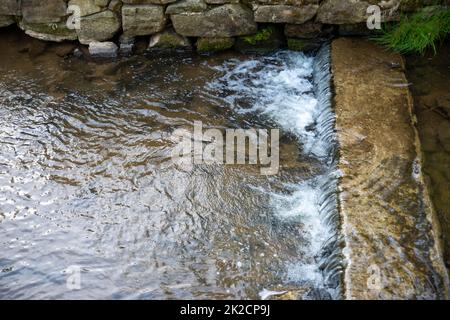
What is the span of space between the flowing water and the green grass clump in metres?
0.76

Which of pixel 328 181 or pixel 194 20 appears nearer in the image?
pixel 328 181

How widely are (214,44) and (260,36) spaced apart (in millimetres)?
507

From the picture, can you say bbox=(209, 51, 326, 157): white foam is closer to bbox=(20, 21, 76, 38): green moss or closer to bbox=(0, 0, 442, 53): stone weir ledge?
bbox=(0, 0, 442, 53): stone weir ledge

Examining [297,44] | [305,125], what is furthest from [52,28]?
[305,125]

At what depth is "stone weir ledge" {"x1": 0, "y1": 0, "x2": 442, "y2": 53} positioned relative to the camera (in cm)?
520

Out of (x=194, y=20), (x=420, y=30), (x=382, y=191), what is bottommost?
(x=382, y=191)

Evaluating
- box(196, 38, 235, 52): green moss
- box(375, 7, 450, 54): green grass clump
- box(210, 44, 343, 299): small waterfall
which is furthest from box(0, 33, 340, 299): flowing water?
box(375, 7, 450, 54): green grass clump

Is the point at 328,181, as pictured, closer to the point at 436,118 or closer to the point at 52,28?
the point at 436,118

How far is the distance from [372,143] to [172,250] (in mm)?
1769

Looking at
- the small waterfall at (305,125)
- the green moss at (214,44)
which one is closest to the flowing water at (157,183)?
the small waterfall at (305,125)

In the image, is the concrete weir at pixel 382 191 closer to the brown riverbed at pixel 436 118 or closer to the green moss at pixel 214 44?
the brown riverbed at pixel 436 118

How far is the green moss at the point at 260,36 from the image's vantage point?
18.1ft

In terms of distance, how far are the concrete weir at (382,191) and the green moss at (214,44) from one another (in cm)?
125

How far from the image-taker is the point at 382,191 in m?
3.67
